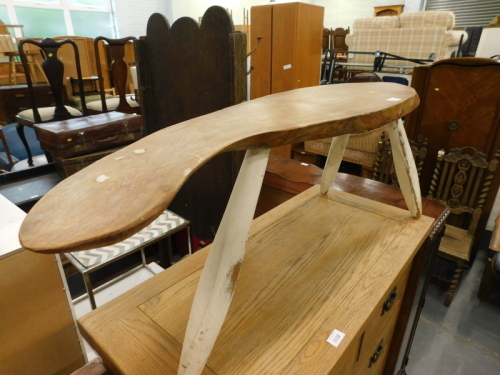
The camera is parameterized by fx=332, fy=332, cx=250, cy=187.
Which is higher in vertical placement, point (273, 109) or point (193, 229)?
point (273, 109)

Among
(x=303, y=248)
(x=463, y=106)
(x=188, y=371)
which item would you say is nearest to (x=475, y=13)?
(x=463, y=106)

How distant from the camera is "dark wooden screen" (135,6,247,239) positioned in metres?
1.38

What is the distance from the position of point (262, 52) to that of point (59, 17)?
14.7 feet

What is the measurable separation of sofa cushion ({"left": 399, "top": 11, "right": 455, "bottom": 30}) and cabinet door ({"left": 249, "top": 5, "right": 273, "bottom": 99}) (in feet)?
13.3

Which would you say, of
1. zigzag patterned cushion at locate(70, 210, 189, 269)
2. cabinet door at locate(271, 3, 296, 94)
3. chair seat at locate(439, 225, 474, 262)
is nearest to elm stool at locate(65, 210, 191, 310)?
zigzag patterned cushion at locate(70, 210, 189, 269)

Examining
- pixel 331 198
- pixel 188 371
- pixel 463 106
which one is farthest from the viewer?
pixel 463 106

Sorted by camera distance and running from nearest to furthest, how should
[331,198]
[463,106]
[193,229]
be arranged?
[331,198] → [463,106] → [193,229]

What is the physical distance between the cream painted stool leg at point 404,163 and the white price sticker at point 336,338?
0.48 metres

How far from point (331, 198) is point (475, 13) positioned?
8.14m

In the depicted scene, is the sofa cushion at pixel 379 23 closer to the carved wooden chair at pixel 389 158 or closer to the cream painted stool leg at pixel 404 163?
the carved wooden chair at pixel 389 158

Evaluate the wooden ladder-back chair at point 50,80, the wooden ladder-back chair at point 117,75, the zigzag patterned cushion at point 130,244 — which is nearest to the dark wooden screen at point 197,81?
the zigzag patterned cushion at point 130,244

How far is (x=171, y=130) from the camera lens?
0.53 meters

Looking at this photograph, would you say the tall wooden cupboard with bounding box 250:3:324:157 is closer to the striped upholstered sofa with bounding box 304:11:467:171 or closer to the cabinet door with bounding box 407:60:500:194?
the cabinet door with bounding box 407:60:500:194

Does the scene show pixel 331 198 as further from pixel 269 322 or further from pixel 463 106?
pixel 463 106
